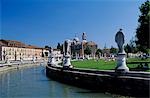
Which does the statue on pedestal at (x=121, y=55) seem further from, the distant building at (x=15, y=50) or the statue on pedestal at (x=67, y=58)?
the distant building at (x=15, y=50)

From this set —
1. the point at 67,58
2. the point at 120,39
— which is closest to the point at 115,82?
the point at 120,39


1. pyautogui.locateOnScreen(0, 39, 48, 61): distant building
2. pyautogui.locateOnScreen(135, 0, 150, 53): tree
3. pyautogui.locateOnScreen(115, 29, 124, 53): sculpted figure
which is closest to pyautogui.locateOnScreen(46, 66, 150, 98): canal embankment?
pyautogui.locateOnScreen(115, 29, 124, 53): sculpted figure

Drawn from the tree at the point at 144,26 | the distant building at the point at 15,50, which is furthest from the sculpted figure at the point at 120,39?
the distant building at the point at 15,50

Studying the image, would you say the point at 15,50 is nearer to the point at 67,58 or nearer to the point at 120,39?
the point at 67,58

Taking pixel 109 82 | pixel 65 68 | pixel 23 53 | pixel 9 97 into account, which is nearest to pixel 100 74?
pixel 109 82

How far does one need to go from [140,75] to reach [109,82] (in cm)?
266

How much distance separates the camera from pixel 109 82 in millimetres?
21578

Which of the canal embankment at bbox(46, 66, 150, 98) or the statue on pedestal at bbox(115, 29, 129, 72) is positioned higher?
the statue on pedestal at bbox(115, 29, 129, 72)

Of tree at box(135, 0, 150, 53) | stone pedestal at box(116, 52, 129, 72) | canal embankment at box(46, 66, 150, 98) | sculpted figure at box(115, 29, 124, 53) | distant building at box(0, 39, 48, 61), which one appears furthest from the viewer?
distant building at box(0, 39, 48, 61)

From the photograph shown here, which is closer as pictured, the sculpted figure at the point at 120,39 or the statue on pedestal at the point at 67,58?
the sculpted figure at the point at 120,39

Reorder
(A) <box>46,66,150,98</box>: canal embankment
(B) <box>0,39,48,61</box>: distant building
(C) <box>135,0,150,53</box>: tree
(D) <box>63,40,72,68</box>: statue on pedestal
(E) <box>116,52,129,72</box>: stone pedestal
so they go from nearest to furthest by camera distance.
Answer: (A) <box>46,66,150,98</box>: canal embankment, (E) <box>116,52,129,72</box>: stone pedestal, (D) <box>63,40,72,68</box>: statue on pedestal, (C) <box>135,0,150,53</box>: tree, (B) <box>0,39,48,61</box>: distant building

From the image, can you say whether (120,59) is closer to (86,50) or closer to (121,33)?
(121,33)

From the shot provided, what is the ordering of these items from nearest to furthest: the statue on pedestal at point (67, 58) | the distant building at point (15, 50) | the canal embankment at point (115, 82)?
the canal embankment at point (115, 82)
the statue on pedestal at point (67, 58)
the distant building at point (15, 50)

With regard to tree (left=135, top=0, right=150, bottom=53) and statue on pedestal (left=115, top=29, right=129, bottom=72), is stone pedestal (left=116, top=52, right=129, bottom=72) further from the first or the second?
tree (left=135, top=0, right=150, bottom=53)
